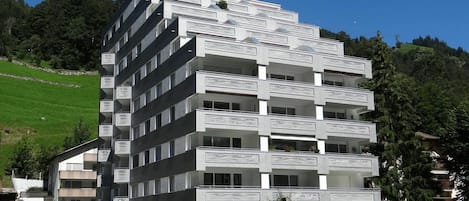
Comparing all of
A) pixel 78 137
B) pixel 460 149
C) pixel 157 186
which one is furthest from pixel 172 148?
pixel 78 137

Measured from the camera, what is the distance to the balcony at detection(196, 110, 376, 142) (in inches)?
1810

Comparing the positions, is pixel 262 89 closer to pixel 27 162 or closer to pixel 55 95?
pixel 27 162

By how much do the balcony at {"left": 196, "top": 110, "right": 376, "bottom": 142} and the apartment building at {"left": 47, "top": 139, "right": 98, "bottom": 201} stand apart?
143 ft

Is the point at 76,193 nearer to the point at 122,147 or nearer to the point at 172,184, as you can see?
the point at 122,147

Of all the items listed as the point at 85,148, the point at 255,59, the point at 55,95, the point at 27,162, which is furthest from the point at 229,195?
the point at 55,95

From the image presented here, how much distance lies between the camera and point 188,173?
46344mm

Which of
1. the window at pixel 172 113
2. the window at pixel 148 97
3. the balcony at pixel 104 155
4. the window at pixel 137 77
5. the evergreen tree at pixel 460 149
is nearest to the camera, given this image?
the window at pixel 172 113

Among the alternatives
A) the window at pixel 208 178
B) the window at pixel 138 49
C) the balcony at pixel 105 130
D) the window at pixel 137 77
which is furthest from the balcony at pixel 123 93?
the window at pixel 208 178

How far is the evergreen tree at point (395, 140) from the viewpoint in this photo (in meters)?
55.8

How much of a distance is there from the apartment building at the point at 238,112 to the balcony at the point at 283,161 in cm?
8

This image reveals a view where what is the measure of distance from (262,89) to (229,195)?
945 cm

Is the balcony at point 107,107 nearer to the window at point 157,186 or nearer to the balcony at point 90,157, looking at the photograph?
the window at point 157,186

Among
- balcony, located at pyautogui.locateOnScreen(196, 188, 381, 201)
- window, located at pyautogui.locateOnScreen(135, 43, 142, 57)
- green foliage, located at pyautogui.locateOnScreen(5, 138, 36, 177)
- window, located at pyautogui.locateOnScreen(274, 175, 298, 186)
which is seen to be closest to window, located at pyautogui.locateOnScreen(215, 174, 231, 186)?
balcony, located at pyautogui.locateOnScreen(196, 188, 381, 201)

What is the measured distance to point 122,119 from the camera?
62.2m
